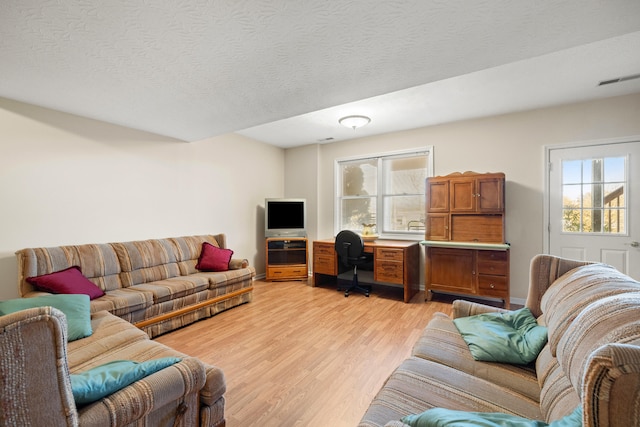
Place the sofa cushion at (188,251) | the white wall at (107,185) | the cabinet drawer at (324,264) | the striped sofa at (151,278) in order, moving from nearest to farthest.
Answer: the striped sofa at (151,278)
the white wall at (107,185)
the sofa cushion at (188,251)
the cabinet drawer at (324,264)

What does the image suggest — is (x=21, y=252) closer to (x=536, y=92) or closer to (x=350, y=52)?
(x=350, y=52)

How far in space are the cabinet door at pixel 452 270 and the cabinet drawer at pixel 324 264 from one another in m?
1.48

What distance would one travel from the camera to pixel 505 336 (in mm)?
1516

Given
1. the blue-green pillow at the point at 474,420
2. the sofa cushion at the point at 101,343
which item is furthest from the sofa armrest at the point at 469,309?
the sofa cushion at the point at 101,343

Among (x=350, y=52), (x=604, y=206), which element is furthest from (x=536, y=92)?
(x=350, y=52)

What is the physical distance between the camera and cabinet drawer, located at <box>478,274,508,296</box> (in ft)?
10.9

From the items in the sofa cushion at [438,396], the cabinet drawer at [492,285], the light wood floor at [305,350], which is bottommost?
the light wood floor at [305,350]

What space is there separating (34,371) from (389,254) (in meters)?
3.62

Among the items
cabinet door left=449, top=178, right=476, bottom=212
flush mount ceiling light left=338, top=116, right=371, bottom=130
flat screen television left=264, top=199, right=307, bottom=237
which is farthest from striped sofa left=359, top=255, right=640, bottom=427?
flat screen television left=264, top=199, right=307, bottom=237

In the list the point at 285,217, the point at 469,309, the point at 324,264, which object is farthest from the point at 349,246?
the point at 469,309

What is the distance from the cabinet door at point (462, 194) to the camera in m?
3.58

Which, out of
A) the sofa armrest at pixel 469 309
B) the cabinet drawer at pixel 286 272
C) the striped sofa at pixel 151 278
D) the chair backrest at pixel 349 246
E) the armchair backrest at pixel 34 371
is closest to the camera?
the armchair backrest at pixel 34 371

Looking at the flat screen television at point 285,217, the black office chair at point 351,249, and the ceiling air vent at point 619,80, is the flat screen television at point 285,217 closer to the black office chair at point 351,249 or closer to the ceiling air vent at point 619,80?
the black office chair at point 351,249

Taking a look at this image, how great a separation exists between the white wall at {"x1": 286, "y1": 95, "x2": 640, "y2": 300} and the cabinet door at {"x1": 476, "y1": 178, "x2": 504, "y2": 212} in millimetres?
379
